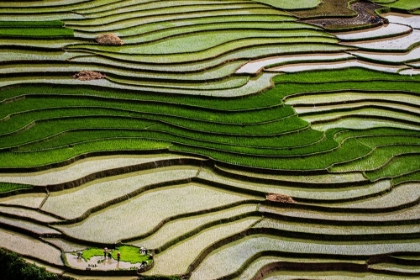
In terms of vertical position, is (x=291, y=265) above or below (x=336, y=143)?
below

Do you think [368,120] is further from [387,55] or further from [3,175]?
[3,175]

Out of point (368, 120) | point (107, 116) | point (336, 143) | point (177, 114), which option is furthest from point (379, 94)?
point (107, 116)

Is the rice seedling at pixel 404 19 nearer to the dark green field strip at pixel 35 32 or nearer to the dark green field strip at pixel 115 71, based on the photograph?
the dark green field strip at pixel 115 71

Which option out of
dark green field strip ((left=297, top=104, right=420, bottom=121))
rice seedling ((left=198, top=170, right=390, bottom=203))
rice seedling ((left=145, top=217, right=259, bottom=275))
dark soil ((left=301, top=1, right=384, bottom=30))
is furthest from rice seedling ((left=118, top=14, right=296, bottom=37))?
rice seedling ((left=145, top=217, right=259, bottom=275))

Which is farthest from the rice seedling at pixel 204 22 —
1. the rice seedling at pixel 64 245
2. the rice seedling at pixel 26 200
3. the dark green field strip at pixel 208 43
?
the rice seedling at pixel 64 245

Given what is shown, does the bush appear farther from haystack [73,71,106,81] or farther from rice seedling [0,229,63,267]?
haystack [73,71,106,81]

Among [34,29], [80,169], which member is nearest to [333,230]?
[80,169]
